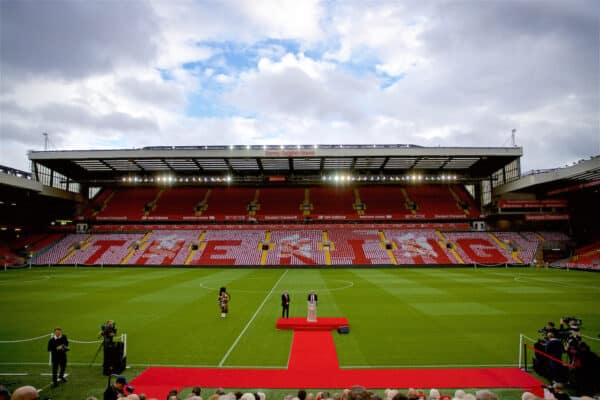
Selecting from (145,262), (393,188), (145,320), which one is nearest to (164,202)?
(145,262)

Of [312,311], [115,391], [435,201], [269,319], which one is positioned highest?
[435,201]

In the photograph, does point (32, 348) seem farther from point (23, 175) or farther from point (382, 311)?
point (23, 175)

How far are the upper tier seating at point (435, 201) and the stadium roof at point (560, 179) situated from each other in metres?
6.94

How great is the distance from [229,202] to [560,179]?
43.7 meters

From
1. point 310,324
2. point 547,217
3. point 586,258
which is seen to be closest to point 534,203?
point 547,217

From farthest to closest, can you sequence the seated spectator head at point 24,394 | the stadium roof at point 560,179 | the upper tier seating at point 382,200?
1. the upper tier seating at point 382,200
2. the stadium roof at point 560,179
3. the seated spectator head at point 24,394

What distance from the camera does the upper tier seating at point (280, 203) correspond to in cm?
5219

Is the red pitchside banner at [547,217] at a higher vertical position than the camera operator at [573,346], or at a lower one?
higher

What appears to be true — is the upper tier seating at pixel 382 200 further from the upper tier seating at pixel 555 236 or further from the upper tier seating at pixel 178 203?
the upper tier seating at pixel 178 203

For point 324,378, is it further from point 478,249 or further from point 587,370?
point 478,249

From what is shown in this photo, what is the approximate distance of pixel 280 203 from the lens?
2146 inches

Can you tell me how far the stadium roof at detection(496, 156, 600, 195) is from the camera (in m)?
34.7

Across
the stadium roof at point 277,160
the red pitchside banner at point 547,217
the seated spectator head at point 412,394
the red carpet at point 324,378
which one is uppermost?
the stadium roof at point 277,160

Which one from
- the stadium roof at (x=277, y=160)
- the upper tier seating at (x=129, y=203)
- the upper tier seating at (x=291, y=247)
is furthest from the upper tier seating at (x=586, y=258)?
the upper tier seating at (x=129, y=203)
